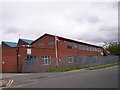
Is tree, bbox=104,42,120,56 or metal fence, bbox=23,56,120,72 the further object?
tree, bbox=104,42,120,56

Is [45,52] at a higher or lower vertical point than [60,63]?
higher

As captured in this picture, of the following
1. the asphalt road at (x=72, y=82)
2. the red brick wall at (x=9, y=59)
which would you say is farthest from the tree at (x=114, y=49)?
the asphalt road at (x=72, y=82)

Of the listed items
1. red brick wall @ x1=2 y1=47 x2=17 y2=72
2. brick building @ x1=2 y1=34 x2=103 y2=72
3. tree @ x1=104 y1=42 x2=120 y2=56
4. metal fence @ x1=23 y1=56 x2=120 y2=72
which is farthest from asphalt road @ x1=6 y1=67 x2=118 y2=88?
tree @ x1=104 y1=42 x2=120 y2=56

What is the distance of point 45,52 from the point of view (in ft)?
145

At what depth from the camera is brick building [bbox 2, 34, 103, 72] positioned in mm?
37906

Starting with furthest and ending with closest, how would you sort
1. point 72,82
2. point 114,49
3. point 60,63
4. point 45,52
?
point 114,49
point 45,52
point 60,63
point 72,82

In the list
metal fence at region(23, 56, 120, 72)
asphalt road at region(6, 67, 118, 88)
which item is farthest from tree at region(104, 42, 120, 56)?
asphalt road at region(6, 67, 118, 88)

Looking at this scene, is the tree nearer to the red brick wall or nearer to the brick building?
the brick building

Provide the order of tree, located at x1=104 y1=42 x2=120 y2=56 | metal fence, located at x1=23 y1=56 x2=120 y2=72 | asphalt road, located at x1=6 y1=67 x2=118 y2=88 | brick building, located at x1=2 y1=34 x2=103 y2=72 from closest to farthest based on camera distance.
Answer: asphalt road, located at x1=6 y1=67 x2=118 y2=88 → metal fence, located at x1=23 y1=56 x2=120 y2=72 → brick building, located at x1=2 y1=34 x2=103 y2=72 → tree, located at x1=104 y1=42 x2=120 y2=56

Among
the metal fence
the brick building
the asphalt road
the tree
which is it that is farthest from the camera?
the tree

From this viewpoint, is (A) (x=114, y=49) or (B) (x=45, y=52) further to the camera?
(A) (x=114, y=49)

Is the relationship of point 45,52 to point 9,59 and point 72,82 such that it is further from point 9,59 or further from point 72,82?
point 72,82

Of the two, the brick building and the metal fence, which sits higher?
the brick building

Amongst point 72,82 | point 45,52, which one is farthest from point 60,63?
point 72,82
